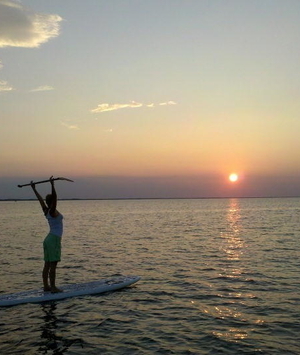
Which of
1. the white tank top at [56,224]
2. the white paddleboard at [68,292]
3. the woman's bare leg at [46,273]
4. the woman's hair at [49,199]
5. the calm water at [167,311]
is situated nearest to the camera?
the calm water at [167,311]

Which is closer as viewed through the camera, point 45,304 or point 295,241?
point 45,304

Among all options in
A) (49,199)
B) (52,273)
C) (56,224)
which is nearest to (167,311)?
(52,273)

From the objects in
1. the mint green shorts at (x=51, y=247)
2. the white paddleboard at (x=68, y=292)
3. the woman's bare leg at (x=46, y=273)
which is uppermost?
the mint green shorts at (x=51, y=247)

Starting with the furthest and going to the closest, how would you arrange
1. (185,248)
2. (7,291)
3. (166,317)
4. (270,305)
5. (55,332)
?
(185,248), (7,291), (270,305), (166,317), (55,332)

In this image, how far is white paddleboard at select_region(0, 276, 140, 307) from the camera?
1291 cm

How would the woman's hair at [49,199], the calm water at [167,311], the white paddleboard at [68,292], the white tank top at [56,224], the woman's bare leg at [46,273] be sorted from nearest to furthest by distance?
the calm water at [167,311] < the woman's hair at [49,199] < the white tank top at [56,224] < the white paddleboard at [68,292] < the woman's bare leg at [46,273]

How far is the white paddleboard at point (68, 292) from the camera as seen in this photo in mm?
12908

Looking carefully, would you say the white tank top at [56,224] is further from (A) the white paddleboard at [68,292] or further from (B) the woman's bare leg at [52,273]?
(A) the white paddleboard at [68,292]

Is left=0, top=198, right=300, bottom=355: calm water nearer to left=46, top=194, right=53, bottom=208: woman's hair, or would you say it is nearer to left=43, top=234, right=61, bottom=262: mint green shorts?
left=43, top=234, right=61, bottom=262: mint green shorts

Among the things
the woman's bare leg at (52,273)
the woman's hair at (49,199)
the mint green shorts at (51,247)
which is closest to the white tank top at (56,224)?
the mint green shorts at (51,247)

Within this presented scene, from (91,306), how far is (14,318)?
7.89 feet

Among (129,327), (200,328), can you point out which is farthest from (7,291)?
(200,328)

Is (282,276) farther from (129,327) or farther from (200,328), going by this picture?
(129,327)

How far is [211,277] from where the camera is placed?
17.2 metres
